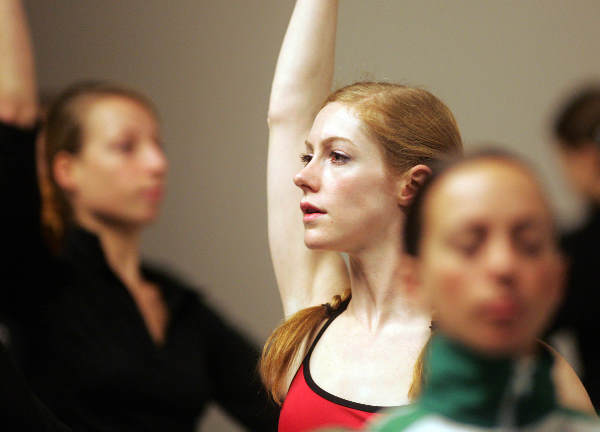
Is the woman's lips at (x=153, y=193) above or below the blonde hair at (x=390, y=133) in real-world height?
below

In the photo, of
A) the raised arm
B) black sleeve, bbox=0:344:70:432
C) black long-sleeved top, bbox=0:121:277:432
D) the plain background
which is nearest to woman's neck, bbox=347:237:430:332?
the raised arm

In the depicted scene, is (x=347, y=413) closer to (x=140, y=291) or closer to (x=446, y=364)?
(x=446, y=364)

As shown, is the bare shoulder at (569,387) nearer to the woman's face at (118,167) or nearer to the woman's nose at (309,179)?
the woman's nose at (309,179)

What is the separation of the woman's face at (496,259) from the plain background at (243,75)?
923 millimetres

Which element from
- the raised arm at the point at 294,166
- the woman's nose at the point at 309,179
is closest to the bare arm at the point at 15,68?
the raised arm at the point at 294,166

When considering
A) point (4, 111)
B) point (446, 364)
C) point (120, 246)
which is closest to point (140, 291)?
point (120, 246)

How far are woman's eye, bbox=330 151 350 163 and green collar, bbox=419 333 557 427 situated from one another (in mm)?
369

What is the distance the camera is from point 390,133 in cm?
84

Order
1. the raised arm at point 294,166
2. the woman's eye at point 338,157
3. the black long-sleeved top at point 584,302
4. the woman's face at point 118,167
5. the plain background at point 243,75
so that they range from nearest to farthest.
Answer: the woman's eye at point 338,157 → the raised arm at point 294,166 → the black long-sleeved top at point 584,302 → the woman's face at point 118,167 → the plain background at point 243,75

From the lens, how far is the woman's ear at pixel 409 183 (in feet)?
2.76

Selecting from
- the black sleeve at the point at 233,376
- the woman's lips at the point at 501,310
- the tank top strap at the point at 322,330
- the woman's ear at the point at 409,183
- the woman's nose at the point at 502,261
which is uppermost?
the woman's nose at the point at 502,261

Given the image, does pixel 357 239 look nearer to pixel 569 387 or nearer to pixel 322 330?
pixel 322 330

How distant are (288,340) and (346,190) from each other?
0.60ft

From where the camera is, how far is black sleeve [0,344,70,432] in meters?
0.83
